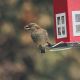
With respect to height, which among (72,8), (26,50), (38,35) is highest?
(72,8)

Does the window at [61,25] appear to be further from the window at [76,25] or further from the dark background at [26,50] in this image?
the dark background at [26,50]

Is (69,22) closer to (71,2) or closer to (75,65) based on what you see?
(71,2)

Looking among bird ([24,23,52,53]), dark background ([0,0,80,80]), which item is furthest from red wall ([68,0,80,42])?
dark background ([0,0,80,80])

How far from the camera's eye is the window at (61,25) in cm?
265

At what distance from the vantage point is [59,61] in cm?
413

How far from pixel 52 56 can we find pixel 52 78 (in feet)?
0.68

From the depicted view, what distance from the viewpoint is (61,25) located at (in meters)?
2.67

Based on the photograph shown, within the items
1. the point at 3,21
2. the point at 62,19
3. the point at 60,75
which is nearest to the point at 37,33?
the point at 62,19

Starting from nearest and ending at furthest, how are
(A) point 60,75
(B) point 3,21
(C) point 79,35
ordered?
Answer: 1. (C) point 79,35
2. (B) point 3,21
3. (A) point 60,75

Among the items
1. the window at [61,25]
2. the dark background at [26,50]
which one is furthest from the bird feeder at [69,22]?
the dark background at [26,50]

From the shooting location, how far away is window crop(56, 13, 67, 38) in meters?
2.65

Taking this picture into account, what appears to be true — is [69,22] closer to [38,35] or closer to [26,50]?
[38,35]

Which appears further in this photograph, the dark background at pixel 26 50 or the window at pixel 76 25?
the dark background at pixel 26 50

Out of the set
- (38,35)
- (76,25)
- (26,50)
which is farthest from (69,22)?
(26,50)
